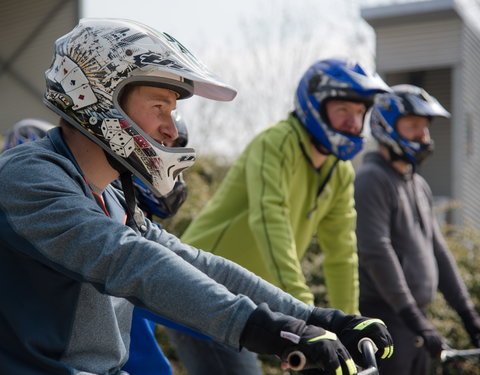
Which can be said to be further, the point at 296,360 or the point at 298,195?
the point at 298,195

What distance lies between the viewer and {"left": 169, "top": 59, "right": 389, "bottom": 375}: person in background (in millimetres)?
4574

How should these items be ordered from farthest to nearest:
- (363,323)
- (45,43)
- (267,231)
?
(45,43), (267,231), (363,323)

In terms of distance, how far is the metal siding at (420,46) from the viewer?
64.6 feet

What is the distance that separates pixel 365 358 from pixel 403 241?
10.9 feet

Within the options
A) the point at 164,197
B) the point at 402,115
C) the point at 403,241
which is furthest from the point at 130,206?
the point at 402,115

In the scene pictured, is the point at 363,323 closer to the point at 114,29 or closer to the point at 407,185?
the point at 114,29

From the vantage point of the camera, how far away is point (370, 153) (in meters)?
6.28

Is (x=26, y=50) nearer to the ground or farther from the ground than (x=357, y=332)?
nearer to the ground

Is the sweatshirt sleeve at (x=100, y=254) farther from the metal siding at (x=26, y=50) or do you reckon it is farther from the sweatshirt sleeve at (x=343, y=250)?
the metal siding at (x=26, y=50)

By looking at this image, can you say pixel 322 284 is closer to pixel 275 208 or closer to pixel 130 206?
pixel 275 208

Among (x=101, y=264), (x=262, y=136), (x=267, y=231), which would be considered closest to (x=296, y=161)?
(x=262, y=136)

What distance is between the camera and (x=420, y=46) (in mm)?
19797

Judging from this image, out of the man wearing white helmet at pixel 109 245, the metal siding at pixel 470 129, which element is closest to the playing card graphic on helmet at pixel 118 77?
the man wearing white helmet at pixel 109 245

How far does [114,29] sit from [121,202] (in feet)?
2.24
